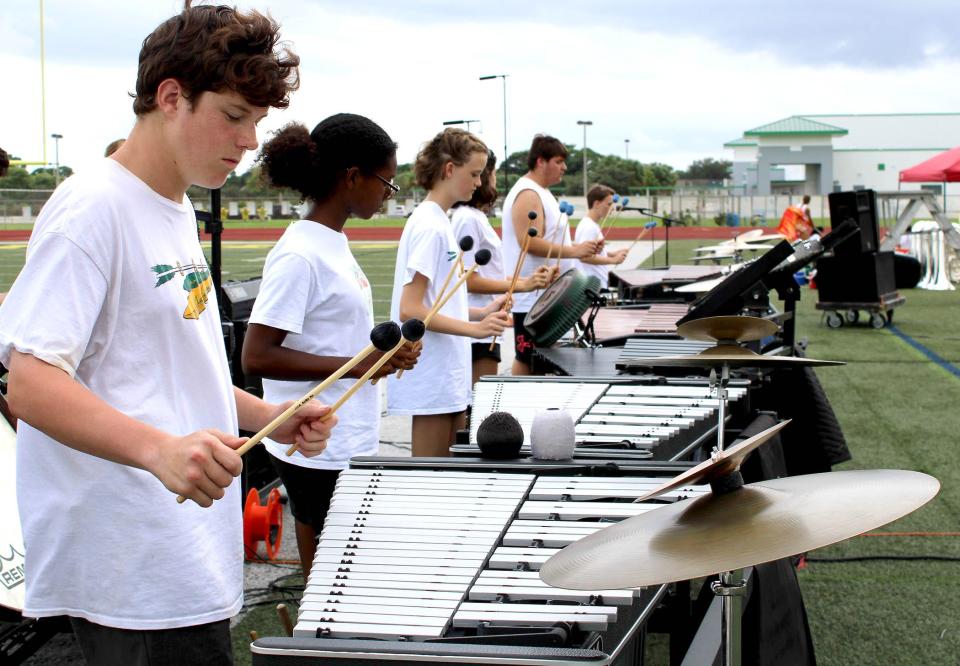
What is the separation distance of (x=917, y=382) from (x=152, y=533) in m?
8.08

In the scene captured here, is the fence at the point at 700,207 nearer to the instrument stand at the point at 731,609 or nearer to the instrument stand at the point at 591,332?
the instrument stand at the point at 591,332

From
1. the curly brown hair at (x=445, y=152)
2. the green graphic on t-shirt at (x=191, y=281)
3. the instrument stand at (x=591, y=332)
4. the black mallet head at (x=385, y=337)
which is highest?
the curly brown hair at (x=445, y=152)

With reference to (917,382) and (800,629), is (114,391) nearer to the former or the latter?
(800,629)

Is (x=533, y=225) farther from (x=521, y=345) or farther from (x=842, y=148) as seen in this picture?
(x=842, y=148)

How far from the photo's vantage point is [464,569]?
6.61ft

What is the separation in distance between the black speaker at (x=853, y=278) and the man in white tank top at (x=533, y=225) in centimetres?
607

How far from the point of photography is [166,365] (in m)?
1.73

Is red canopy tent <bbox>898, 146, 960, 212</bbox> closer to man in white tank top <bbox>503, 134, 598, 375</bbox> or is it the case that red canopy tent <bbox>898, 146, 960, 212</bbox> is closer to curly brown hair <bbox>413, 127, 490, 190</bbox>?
man in white tank top <bbox>503, 134, 598, 375</bbox>

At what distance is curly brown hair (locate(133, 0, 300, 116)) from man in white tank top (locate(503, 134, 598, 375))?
3961 millimetres

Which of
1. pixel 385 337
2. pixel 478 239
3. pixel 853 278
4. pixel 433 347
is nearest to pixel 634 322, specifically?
pixel 478 239

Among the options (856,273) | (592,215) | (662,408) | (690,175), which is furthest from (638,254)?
(690,175)

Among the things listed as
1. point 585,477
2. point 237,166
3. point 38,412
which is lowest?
point 585,477

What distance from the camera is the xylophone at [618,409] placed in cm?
305

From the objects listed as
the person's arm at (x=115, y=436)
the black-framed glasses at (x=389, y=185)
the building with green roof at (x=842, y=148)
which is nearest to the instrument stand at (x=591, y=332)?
the black-framed glasses at (x=389, y=185)
